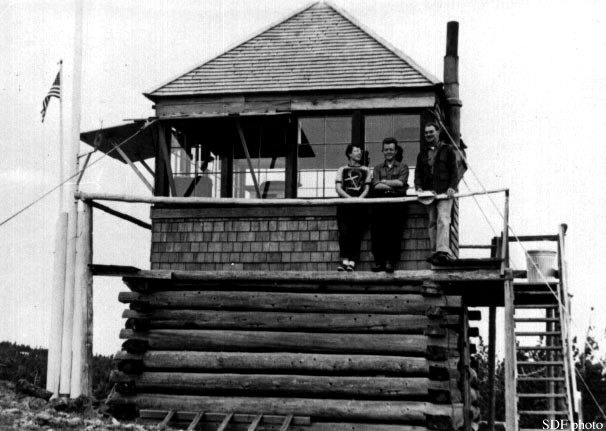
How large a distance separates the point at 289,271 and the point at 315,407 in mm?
2086

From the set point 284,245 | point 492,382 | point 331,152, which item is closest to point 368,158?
point 331,152

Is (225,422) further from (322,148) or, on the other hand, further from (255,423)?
(322,148)

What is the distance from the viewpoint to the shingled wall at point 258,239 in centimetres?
1739

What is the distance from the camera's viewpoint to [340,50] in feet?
62.0

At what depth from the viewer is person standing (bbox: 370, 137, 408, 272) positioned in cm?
1688

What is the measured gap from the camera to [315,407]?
16547 mm

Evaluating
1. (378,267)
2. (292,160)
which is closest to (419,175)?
(378,267)

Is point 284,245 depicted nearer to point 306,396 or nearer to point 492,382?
point 306,396

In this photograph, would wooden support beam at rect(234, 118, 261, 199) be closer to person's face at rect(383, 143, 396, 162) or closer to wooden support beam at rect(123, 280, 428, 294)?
wooden support beam at rect(123, 280, 428, 294)

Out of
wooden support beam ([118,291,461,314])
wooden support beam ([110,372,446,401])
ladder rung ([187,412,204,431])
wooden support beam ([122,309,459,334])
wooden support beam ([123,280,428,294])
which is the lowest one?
ladder rung ([187,412,204,431])

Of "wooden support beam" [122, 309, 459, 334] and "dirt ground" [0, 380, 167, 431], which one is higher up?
"wooden support beam" [122, 309, 459, 334]

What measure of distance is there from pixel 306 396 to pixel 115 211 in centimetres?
415

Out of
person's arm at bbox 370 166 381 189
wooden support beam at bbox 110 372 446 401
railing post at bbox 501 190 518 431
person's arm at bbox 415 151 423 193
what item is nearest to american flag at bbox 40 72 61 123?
wooden support beam at bbox 110 372 446 401

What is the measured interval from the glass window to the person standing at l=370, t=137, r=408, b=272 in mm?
959
